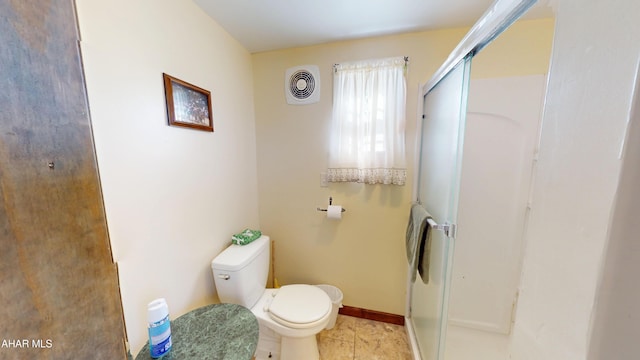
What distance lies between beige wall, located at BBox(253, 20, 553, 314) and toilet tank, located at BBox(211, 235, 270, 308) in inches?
19.5

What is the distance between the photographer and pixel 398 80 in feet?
5.10

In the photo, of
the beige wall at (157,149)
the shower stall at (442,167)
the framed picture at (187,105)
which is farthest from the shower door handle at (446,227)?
the framed picture at (187,105)

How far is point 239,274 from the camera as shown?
1325 mm

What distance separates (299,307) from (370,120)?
1348mm

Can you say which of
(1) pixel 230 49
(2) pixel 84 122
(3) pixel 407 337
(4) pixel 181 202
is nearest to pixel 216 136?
(4) pixel 181 202

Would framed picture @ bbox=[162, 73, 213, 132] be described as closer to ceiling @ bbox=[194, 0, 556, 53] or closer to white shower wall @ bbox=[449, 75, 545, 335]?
ceiling @ bbox=[194, 0, 556, 53]

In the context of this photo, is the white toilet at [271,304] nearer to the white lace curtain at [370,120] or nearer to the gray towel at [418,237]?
the gray towel at [418,237]

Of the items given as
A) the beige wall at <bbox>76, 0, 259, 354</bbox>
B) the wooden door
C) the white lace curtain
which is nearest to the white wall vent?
the white lace curtain

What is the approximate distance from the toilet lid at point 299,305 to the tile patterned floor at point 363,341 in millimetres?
447

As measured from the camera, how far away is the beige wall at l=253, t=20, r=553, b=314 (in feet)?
5.35

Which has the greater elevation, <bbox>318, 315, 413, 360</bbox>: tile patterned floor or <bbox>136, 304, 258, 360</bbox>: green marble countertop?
<bbox>136, 304, 258, 360</bbox>: green marble countertop

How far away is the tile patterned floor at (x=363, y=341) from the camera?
1.55m

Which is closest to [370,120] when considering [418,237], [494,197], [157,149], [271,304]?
[418,237]

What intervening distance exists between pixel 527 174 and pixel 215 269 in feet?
A: 6.69
